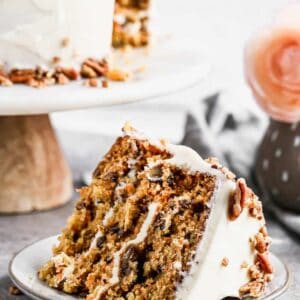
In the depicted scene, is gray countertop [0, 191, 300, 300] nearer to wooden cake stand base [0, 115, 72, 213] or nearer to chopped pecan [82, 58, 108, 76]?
wooden cake stand base [0, 115, 72, 213]

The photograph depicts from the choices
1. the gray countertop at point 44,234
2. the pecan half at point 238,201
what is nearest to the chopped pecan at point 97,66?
the gray countertop at point 44,234

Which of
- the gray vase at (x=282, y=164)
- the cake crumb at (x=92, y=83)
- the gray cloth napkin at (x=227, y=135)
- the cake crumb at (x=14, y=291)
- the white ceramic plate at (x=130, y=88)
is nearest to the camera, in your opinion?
the cake crumb at (x=14, y=291)

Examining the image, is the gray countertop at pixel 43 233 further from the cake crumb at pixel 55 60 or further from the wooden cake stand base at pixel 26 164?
the cake crumb at pixel 55 60

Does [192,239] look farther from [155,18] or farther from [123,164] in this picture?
[155,18]

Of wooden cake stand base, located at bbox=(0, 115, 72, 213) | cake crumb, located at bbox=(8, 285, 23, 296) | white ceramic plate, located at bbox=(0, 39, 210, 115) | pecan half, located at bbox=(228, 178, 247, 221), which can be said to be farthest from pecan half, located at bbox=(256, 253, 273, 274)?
wooden cake stand base, located at bbox=(0, 115, 72, 213)

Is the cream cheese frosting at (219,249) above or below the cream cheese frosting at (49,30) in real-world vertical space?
below

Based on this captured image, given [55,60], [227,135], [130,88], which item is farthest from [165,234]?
[227,135]
